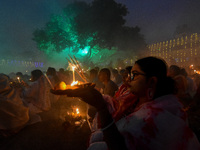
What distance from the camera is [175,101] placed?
122 centimetres

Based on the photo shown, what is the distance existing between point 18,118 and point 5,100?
0.96 m

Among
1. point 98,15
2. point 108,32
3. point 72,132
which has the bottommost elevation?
point 72,132

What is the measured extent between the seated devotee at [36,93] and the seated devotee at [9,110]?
0.72 metres

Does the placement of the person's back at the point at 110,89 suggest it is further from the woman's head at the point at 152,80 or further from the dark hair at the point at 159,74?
the dark hair at the point at 159,74

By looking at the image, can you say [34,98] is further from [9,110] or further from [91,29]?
[91,29]

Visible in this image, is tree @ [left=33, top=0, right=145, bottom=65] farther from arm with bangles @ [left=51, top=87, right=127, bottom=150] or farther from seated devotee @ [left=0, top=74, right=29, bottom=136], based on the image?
arm with bangles @ [left=51, top=87, right=127, bottom=150]

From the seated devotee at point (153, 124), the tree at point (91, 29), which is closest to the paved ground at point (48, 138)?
the seated devotee at point (153, 124)

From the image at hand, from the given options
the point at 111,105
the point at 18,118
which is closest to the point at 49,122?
the point at 18,118

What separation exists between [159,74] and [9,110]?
550cm

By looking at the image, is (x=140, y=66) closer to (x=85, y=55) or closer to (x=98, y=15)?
(x=98, y=15)

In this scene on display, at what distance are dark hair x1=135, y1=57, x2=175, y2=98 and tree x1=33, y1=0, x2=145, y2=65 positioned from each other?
20257 millimetres

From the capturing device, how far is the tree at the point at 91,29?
19.7 metres

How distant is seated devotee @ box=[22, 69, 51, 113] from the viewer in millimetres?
5375

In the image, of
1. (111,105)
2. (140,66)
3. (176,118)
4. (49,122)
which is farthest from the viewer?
(49,122)
